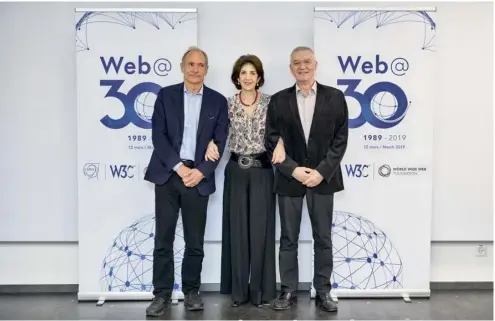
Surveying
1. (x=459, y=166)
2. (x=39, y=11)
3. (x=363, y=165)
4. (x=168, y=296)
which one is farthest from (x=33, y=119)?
(x=459, y=166)

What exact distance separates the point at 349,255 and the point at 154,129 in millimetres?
1792

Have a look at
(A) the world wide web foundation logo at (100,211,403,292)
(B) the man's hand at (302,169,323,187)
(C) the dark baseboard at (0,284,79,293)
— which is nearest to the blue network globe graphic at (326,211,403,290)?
(A) the world wide web foundation logo at (100,211,403,292)

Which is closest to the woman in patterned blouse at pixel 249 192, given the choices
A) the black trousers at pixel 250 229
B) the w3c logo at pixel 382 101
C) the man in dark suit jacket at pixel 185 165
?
the black trousers at pixel 250 229

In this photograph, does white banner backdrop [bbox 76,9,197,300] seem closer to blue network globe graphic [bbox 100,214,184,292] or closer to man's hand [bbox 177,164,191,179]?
blue network globe graphic [bbox 100,214,184,292]

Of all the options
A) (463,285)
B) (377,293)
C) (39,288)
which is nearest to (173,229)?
(39,288)

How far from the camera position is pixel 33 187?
475cm

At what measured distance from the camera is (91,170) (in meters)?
4.51

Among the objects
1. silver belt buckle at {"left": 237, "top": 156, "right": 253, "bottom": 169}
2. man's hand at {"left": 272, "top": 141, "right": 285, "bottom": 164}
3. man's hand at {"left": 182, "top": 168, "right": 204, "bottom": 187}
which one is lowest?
man's hand at {"left": 182, "top": 168, "right": 204, "bottom": 187}

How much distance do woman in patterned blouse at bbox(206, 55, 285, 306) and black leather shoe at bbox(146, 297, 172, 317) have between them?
50 cm

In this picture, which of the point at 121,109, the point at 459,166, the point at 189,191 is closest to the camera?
the point at 189,191

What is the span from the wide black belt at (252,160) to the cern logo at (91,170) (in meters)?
1.09

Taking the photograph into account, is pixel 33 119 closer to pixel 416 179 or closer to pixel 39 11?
pixel 39 11

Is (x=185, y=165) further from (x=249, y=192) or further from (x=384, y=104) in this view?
(x=384, y=104)

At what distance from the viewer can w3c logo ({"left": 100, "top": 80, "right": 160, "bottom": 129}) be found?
4.50 m
